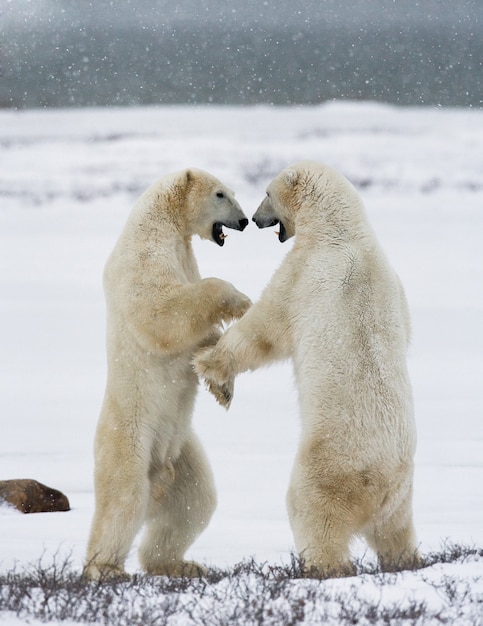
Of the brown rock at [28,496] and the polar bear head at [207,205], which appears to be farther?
the brown rock at [28,496]

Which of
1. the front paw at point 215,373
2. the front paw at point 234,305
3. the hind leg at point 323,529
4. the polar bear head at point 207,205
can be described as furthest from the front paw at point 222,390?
the polar bear head at point 207,205

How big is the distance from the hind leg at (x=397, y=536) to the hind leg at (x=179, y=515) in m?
0.96

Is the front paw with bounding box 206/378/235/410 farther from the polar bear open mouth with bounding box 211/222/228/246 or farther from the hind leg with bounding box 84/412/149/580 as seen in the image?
the polar bear open mouth with bounding box 211/222/228/246

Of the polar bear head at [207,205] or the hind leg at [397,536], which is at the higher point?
the polar bear head at [207,205]

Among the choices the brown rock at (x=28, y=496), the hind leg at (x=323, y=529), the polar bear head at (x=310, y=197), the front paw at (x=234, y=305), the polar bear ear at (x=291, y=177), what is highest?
the polar bear ear at (x=291, y=177)

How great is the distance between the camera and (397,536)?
12.3 feet

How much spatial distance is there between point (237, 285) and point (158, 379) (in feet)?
29.8

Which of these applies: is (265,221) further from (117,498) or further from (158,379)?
(117,498)

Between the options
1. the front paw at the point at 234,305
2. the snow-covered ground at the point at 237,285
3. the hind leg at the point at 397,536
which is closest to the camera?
the hind leg at the point at 397,536

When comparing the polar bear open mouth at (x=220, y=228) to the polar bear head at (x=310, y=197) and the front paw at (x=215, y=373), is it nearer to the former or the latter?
the polar bear head at (x=310, y=197)

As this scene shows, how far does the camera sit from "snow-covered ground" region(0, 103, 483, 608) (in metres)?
5.52

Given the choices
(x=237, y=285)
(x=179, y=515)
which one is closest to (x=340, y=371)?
(x=179, y=515)

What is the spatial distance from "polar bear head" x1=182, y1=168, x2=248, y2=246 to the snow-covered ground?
84 centimetres

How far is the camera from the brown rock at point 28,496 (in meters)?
5.30
